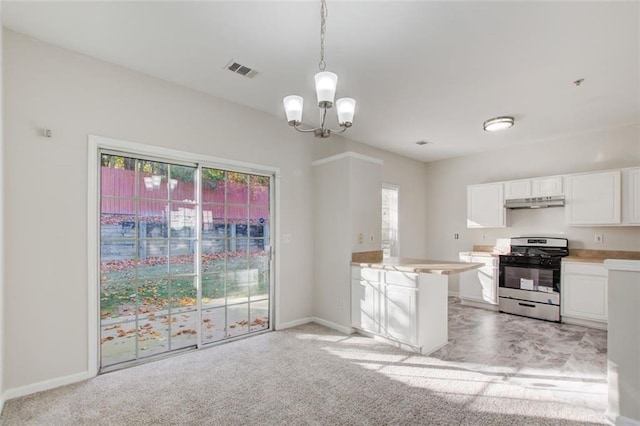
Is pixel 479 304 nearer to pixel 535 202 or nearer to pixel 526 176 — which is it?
pixel 535 202

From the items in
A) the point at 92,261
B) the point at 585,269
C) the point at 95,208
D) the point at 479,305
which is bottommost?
the point at 479,305

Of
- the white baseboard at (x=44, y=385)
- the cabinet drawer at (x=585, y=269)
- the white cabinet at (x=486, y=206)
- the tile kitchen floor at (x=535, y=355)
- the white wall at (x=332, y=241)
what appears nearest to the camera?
the white baseboard at (x=44, y=385)

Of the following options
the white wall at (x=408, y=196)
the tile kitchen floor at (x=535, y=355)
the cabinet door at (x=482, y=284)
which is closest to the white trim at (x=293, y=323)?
the tile kitchen floor at (x=535, y=355)

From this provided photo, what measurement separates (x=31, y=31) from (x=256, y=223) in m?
2.71

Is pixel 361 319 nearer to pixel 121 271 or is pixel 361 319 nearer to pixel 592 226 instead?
pixel 121 271

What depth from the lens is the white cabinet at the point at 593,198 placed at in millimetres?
4250

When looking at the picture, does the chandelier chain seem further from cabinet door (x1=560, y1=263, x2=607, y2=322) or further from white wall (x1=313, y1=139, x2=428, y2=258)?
cabinet door (x1=560, y1=263, x2=607, y2=322)

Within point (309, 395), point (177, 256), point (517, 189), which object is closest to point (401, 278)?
point (309, 395)

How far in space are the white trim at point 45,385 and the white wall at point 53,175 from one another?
1 centimetres

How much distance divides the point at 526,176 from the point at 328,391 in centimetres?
499

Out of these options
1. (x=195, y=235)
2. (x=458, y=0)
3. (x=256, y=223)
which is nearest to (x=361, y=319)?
(x=256, y=223)

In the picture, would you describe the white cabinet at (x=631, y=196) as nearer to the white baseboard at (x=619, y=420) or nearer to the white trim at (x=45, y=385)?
the white baseboard at (x=619, y=420)

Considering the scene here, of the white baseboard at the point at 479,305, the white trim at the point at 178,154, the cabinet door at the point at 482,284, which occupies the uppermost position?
the white trim at the point at 178,154

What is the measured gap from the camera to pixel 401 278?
11.3ft
